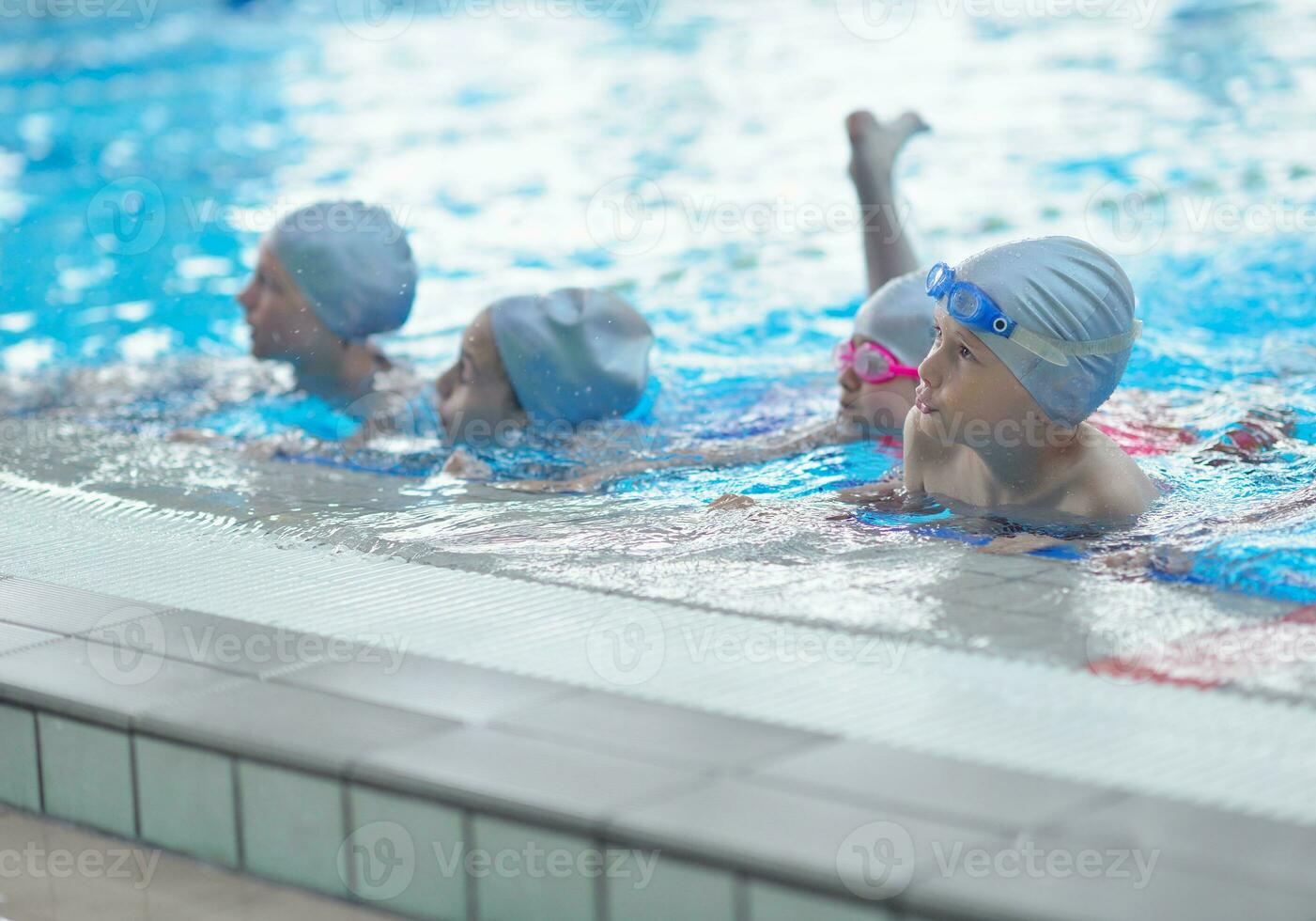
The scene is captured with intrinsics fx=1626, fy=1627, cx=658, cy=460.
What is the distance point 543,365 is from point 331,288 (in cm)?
91

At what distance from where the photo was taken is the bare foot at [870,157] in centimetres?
592

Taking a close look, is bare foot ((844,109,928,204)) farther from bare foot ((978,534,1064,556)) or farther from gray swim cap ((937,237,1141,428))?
bare foot ((978,534,1064,556))

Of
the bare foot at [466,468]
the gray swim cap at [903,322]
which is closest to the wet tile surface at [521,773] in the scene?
the bare foot at [466,468]

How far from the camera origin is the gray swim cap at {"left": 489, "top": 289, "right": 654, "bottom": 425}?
522 cm

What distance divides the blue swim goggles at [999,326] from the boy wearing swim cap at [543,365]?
1853mm

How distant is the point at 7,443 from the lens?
5.05 metres

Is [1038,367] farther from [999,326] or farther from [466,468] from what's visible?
[466,468]

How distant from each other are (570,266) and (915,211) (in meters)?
2.25

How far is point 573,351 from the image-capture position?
17.3 feet

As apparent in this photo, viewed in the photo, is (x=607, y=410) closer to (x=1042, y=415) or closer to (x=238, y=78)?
(x=1042, y=415)

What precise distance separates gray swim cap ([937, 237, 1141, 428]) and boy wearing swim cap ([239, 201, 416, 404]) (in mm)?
2634

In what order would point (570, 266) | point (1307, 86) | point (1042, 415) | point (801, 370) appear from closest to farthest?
point (1042, 415)
point (801, 370)
point (570, 266)
point (1307, 86)

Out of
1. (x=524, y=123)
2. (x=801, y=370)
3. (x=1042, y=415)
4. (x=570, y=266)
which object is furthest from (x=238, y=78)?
(x=1042, y=415)

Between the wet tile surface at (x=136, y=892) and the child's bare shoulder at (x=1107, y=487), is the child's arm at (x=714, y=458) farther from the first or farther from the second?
the wet tile surface at (x=136, y=892)
